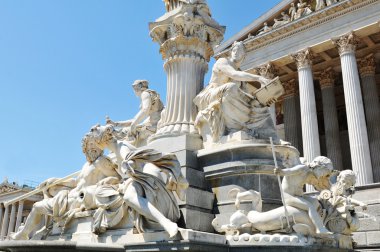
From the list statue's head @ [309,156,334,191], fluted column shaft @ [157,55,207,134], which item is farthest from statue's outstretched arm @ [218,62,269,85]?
statue's head @ [309,156,334,191]

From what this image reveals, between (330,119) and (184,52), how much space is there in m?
25.8

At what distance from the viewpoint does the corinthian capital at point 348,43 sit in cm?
2891

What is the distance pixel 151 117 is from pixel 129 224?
16.7 feet

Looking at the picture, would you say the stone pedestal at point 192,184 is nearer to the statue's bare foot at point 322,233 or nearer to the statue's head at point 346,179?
the statue's bare foot at point 322,233

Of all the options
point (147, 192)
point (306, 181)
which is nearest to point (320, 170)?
point (306, 181)

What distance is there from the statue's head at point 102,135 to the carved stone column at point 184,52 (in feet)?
6.09

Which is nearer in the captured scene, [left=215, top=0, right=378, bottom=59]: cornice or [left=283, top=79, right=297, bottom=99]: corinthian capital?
[left=215, top=0, right=378, bottom=59]: cornice

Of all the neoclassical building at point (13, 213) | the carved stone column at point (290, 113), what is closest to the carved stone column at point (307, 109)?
the carved stone column at point (290, 113)

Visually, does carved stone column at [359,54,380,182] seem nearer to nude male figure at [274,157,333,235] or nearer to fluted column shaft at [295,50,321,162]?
fluted column shaft at [295,50,321,162]

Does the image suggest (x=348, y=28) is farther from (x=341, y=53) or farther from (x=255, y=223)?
(x=255, y=223)

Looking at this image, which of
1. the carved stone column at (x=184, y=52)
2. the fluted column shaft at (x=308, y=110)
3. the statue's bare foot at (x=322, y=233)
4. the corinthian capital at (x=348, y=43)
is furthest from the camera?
the corinthian capital at (x=348, y=43)

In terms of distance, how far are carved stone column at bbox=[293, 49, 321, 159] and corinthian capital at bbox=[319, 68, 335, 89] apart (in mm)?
4204

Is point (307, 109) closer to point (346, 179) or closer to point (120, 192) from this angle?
point (346, 179)

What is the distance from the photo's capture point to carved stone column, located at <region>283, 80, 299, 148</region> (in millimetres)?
34562
